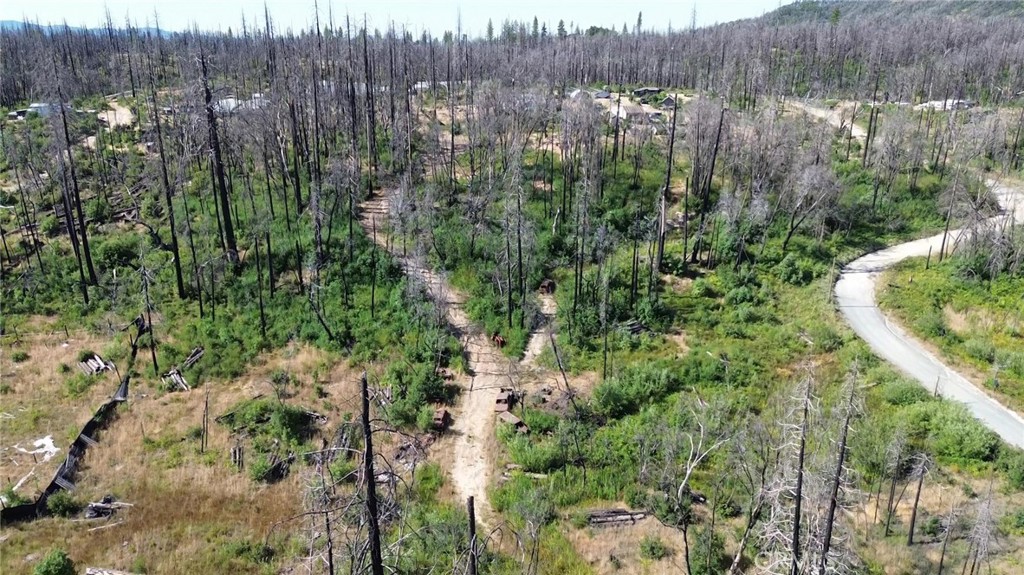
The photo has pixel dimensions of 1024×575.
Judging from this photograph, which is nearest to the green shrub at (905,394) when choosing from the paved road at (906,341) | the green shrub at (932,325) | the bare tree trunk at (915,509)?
the paved road at (906,341)

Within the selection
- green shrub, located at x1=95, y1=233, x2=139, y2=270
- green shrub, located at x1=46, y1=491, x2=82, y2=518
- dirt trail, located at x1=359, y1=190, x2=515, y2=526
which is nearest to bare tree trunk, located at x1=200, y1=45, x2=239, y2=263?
green shrub, located at x1=95, y1=233, x2=139, y2=270

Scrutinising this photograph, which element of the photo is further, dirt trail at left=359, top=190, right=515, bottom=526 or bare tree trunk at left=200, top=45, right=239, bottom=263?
bare tree trunk at left=200, top=45, right=239, bottom=263

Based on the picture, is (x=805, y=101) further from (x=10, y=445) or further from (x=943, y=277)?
(x=10, y=445)

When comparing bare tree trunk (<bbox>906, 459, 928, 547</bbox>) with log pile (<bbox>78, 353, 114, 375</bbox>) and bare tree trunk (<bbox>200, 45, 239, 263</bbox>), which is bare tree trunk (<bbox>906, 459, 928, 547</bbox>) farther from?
bare tree trunk (<bbox>200, 45, 239, 263</bbox>)

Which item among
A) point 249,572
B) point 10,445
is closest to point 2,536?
point 10,445

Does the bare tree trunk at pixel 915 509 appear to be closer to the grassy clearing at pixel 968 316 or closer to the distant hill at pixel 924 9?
the grassy clearing at pixel 968 316

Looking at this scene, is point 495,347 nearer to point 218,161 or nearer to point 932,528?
point 218,161

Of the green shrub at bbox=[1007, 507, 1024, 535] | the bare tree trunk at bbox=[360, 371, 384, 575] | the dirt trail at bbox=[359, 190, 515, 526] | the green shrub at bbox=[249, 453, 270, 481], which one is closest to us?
the bare tree trunk at bbox=[360, 371, 384, 575]

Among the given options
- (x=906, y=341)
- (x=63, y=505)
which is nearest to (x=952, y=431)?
(x=906, y=341)
